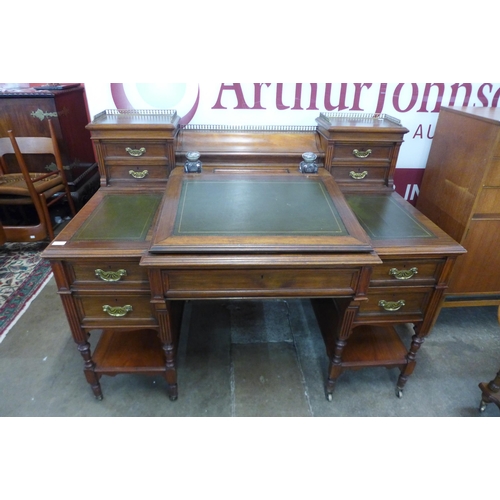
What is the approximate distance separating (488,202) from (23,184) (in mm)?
3411

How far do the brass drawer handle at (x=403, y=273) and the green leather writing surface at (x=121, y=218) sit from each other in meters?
1.05

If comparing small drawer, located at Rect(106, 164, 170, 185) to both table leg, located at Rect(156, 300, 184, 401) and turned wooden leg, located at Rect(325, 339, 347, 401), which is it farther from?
turned wooden leg, located at Rect(325, 339, 347, 401)

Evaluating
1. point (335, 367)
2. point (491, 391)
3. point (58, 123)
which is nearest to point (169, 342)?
point (335, 367)

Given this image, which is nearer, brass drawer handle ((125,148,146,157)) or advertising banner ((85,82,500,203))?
brass drawer handle ((125,148,146,157))

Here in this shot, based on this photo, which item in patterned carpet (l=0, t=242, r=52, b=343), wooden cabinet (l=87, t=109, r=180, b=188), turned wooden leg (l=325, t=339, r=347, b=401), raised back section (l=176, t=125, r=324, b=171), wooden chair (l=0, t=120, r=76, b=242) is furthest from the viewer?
wooden chair (l=0, t=120, r=76, b=242)

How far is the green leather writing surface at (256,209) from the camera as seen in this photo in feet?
4.36

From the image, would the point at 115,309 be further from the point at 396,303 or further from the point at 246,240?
the point at 396,303

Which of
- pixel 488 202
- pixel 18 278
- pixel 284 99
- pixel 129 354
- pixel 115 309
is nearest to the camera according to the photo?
pixel 115 309

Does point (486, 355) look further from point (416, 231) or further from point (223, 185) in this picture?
point (223, 185)

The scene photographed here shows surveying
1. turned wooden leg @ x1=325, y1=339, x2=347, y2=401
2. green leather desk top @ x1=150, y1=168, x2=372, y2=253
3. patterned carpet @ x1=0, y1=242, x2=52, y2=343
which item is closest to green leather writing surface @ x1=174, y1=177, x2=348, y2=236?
green leather desk top @ x1=150, y1=168, x2=372, y2=253

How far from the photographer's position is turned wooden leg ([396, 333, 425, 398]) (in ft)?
5.44

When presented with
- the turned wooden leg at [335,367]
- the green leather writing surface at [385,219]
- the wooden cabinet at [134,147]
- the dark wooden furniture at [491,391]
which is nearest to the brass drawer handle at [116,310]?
the wooden cabinet at [134,147]

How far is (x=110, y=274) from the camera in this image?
54.9 inches

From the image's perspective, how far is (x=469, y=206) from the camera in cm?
185
